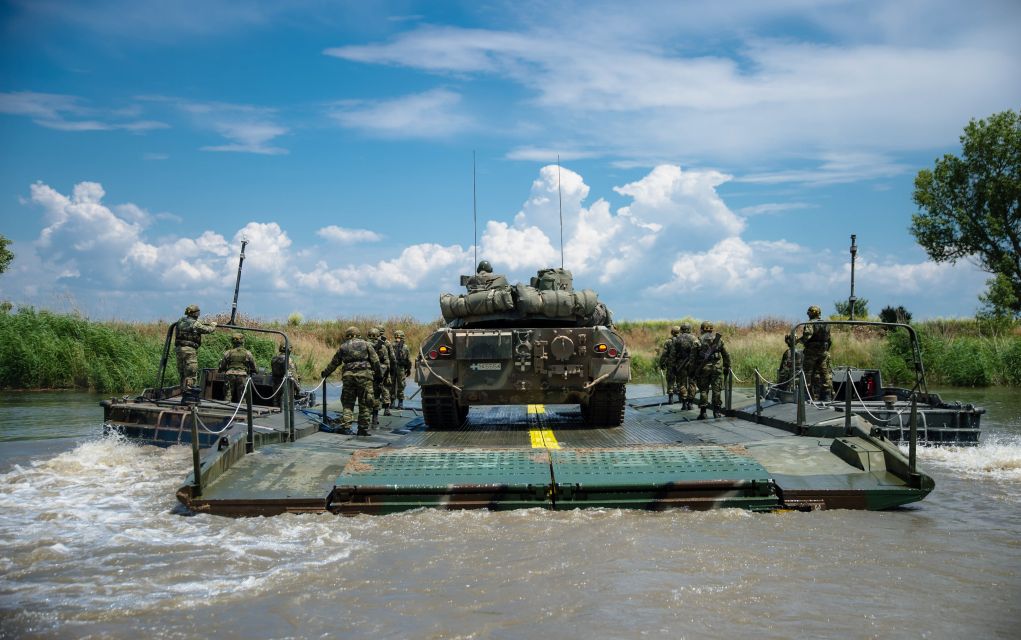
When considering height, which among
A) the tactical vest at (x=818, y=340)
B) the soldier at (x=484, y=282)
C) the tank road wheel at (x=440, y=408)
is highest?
the soldier at (x=484, y=282)

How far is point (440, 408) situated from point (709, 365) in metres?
4.20

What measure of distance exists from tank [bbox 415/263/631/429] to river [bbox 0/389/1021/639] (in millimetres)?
4087

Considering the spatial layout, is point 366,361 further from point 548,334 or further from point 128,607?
point 128,607

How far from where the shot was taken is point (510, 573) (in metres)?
6.85

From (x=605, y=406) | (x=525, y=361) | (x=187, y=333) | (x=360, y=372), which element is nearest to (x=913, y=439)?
(x=605, y=406)

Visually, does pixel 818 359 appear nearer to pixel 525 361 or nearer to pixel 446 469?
pixel 525 361

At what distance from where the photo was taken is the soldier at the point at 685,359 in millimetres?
14812

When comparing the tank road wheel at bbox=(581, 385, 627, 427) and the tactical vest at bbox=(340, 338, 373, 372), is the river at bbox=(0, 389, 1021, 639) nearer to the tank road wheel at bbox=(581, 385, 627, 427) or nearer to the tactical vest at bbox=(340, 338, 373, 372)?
the tactical vest at bbox=(340, 338, 373, 372)

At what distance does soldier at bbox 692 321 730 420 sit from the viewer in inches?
550

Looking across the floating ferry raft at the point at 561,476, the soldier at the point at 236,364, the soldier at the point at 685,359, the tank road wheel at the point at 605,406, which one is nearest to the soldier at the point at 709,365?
the soldier at the point at 685,359

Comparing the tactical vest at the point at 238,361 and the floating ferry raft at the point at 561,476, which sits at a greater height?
the tactical vest at the point at 238,361

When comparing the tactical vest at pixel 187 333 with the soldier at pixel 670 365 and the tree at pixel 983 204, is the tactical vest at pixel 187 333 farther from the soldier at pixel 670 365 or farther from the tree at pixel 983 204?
the tree at pixel 983 204

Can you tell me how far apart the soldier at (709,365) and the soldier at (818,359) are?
1.20m

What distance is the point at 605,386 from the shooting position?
12633 millimetres
